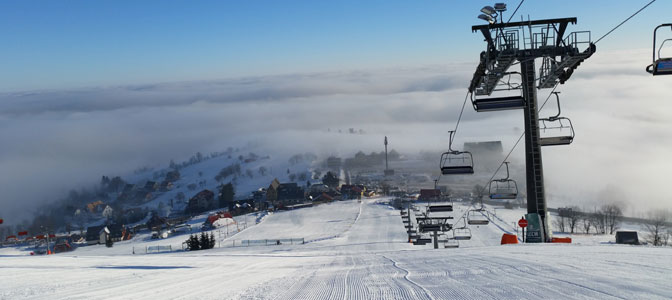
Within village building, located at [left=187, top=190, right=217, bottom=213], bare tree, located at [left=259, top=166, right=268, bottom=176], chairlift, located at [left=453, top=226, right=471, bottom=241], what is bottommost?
village building, located at [left=187, top=190, right=217, bottom=213]

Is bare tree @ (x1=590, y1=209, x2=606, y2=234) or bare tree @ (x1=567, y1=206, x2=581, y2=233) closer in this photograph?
bare tree @ (x1=567, y1=206, x2=581, y2=233)

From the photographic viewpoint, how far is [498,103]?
13445mm

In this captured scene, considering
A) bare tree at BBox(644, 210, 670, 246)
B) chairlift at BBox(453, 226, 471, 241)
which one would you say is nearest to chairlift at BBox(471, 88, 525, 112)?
chairlift at BBox(453, 226, 471, 241)

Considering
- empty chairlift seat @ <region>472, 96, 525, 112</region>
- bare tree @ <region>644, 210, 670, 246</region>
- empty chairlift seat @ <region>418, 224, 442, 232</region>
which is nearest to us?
empty chairlift seat @ <region>472, 96, 525, 112</region>

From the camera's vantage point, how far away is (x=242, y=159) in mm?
151375

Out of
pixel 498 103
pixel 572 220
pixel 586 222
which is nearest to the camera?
pixel 498 103

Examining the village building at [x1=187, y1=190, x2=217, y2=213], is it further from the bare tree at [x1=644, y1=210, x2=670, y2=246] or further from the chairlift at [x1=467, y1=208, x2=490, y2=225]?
the bare tree at [x1=644, y1=210, x2=670, y2=246]

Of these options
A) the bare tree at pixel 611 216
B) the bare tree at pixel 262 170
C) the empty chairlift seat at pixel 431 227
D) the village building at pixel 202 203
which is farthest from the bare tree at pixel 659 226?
the bare tree at pixel 262 170

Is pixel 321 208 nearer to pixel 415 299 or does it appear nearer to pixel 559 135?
pixel 559 135

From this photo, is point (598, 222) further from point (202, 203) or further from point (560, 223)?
point (202, 203)

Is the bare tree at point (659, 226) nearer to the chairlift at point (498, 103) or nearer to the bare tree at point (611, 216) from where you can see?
the bare tree at point (611, 216)

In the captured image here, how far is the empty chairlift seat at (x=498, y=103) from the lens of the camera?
13.3 metres

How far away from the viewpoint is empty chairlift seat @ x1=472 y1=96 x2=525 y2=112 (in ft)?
43.6

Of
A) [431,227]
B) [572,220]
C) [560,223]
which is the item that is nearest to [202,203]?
[560,223]
